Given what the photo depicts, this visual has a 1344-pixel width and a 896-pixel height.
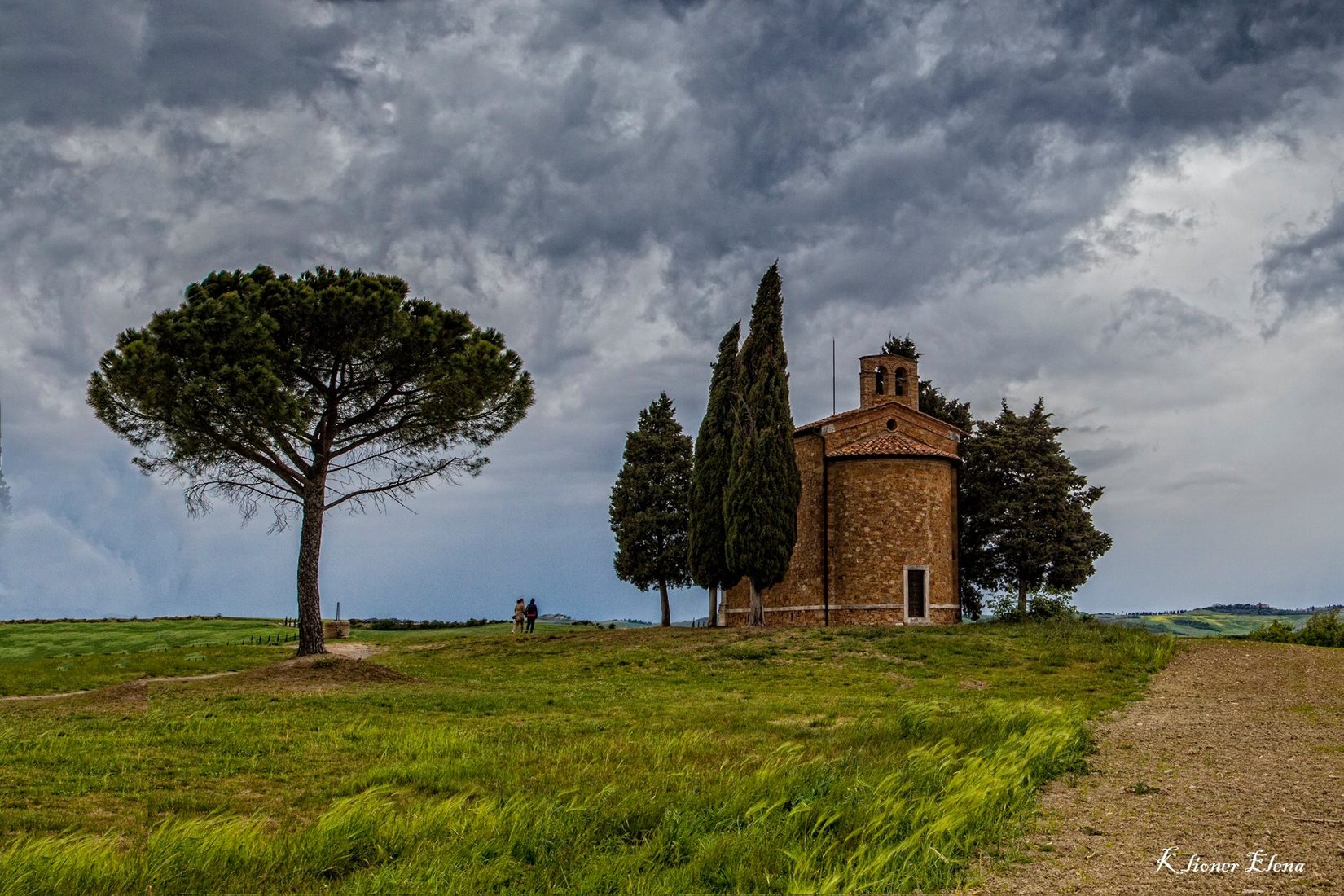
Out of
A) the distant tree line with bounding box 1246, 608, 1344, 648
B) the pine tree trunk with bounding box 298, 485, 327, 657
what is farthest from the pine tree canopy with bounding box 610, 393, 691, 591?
the distant tree line with bounding box 1246, 608, 1344, 648

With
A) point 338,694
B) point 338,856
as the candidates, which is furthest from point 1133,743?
point 338,694

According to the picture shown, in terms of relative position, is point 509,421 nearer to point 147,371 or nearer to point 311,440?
point 311,440

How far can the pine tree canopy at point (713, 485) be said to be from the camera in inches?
1238

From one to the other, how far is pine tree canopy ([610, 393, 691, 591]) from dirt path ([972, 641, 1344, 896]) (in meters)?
25.1

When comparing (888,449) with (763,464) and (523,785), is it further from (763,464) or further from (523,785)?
(523,785)

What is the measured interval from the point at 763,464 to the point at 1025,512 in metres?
10.8

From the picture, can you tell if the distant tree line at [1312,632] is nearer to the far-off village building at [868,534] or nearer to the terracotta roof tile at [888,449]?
the far-off village building at [868,534]

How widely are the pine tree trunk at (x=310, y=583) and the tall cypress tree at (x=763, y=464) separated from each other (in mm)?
12448

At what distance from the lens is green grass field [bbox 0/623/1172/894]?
19.6 ft

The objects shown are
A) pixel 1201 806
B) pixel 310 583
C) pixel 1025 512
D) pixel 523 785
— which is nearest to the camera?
pixel 1201 806

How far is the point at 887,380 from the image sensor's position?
3534 cm

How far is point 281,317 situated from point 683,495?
1935 centimetres

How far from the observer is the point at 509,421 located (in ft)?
88.6

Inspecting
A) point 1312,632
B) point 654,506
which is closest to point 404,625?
point 654,506
